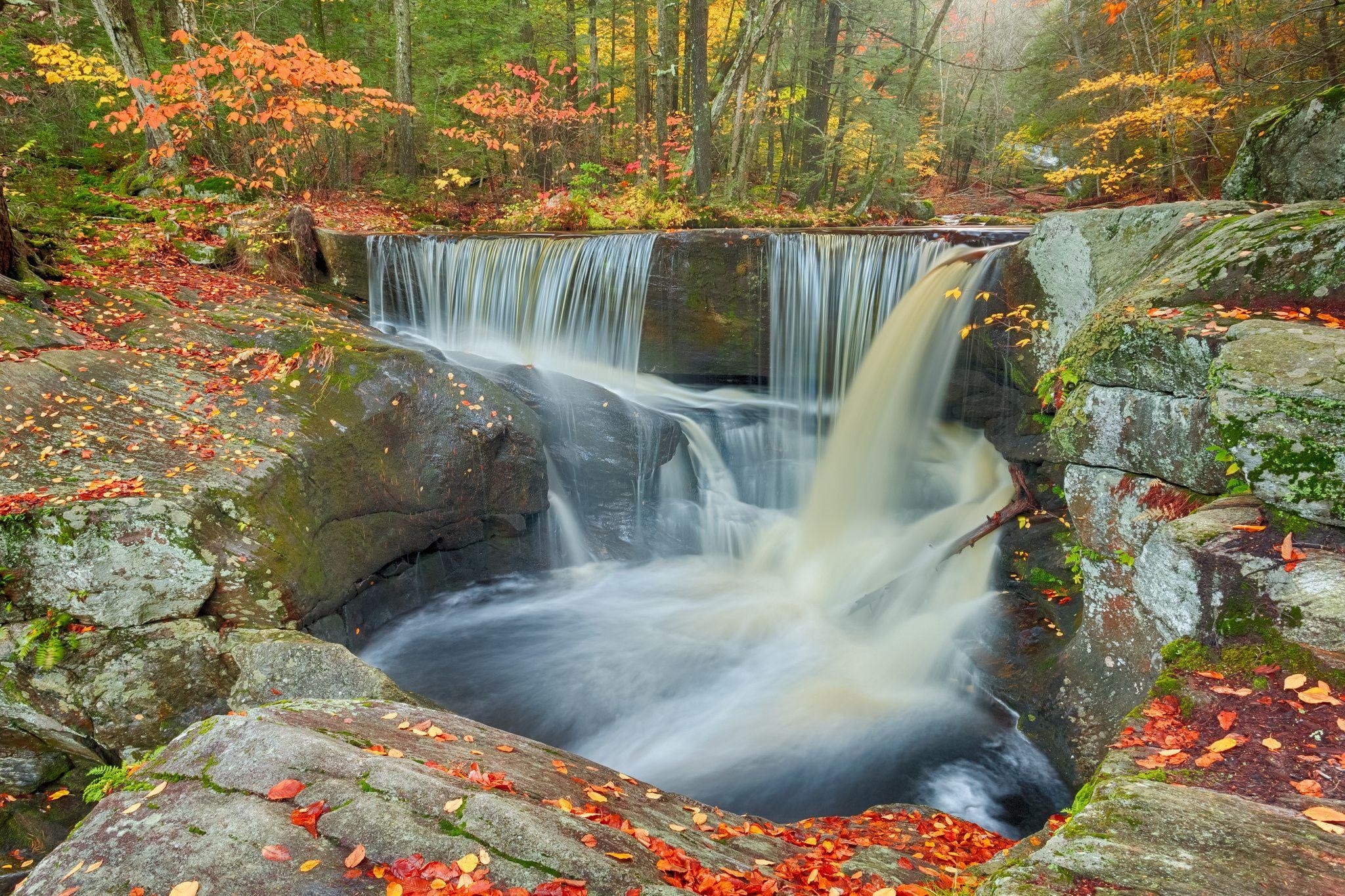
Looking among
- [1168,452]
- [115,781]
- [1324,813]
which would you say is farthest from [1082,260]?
[115,781]

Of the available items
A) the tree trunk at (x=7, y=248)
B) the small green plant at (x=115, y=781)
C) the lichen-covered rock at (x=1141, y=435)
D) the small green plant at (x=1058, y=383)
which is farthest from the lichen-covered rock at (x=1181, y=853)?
the tree trunk at (x=7, y=248)

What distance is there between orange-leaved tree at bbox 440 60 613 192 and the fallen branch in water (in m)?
11.9

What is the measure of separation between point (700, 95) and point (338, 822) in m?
12.7

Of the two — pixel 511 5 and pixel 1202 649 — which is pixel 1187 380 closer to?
pixel 1202 649

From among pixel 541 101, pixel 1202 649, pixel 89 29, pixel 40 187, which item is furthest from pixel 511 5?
pixel 1202 649

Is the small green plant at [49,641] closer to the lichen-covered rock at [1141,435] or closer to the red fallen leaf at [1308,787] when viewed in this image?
the red fallen leaf at [1308,787]

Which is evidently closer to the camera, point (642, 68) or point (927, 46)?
point (927, 46)

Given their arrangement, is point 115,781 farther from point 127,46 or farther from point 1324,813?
point 127,46

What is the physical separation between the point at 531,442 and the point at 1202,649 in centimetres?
591

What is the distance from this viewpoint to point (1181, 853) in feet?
6.85

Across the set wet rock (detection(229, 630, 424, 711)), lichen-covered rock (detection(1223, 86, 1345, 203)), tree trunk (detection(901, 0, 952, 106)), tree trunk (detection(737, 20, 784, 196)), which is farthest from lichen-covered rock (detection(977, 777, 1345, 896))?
tree trunk (detection(901, 0, 952, 106))

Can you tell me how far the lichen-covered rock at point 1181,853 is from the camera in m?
1.95

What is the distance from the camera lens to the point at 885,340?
8.07m

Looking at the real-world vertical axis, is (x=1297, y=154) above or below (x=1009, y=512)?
above
